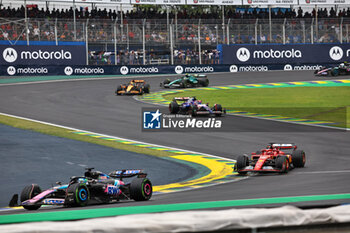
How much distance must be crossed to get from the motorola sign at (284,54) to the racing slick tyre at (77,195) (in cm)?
3849

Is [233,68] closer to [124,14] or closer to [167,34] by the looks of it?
[167,34]

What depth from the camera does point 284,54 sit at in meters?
49.1

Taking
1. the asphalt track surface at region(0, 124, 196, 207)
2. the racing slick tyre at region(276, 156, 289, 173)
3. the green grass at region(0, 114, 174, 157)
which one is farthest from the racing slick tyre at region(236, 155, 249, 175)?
the green grass at region(0, 114, 174, 157)

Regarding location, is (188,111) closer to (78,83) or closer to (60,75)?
(78,83)

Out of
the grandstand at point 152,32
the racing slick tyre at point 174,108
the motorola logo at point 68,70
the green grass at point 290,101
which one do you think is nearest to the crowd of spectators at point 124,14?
the grandstand at point 152,32

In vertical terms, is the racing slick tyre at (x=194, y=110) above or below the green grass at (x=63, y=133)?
above

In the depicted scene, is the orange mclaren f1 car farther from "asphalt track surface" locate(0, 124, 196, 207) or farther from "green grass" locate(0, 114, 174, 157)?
"asphalt track surface" locate(0, 124, 196, 207)

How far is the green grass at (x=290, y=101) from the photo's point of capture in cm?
2883

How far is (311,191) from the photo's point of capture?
11.0m

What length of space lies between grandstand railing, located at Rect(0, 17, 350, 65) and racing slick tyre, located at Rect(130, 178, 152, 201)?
3481 centimetres

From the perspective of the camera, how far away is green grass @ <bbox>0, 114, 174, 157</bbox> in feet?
65.8

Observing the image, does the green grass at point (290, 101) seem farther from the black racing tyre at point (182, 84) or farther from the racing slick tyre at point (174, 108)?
the racing slick tyre at point (174, 108)

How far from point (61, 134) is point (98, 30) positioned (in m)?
23.8

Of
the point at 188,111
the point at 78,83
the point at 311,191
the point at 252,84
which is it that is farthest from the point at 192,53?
the point at 311,191
